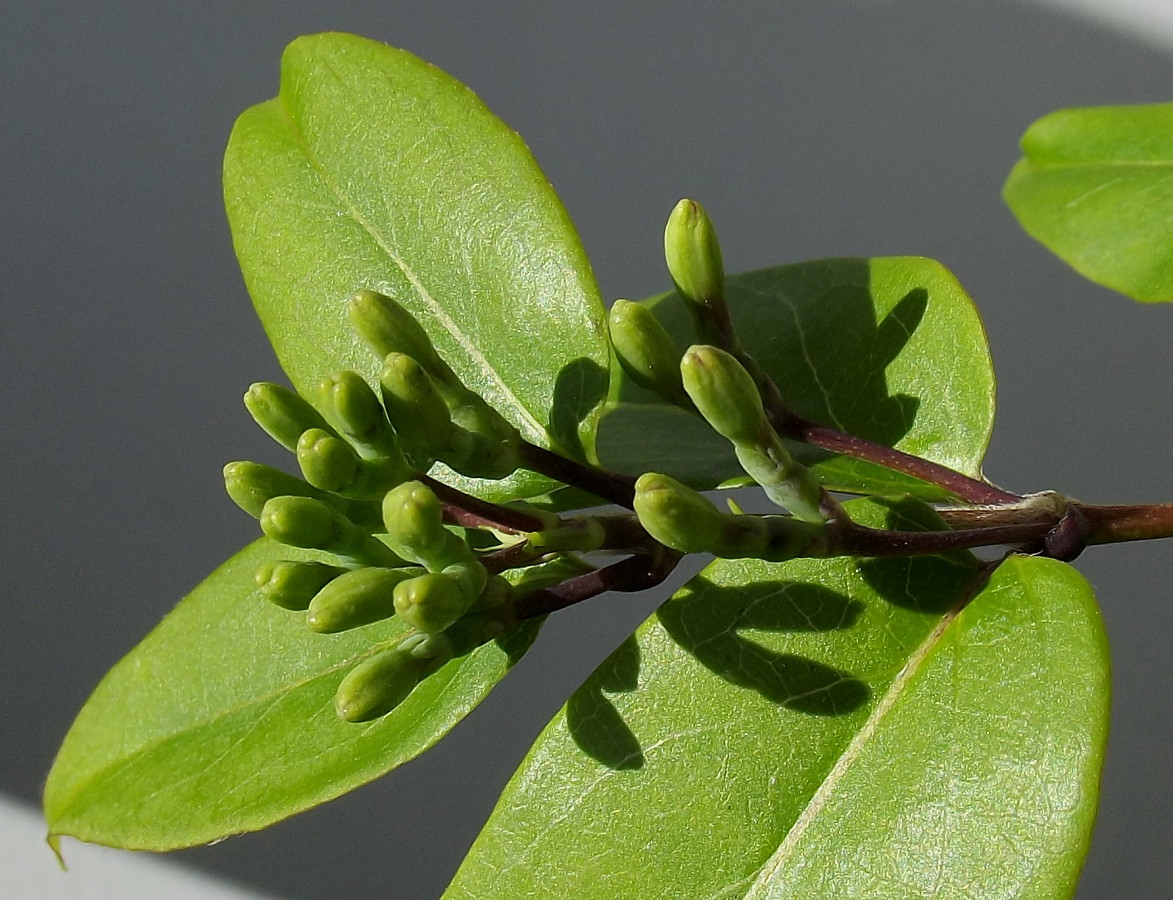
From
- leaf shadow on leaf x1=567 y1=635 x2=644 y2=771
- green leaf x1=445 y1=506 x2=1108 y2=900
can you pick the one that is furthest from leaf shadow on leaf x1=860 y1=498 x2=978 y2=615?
leaf shadow on leaf x1=567 y1=635 x2=644 y2=771

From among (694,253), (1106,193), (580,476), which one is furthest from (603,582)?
(1106,193)

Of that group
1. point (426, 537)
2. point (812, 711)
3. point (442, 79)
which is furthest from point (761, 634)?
point (442, 79)

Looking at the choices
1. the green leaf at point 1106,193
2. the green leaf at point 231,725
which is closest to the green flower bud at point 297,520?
the green leaf at point 231,725

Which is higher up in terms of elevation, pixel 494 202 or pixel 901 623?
pixel 494 202

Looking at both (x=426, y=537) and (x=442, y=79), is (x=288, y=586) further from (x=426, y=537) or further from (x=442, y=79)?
(x=442, y=79)

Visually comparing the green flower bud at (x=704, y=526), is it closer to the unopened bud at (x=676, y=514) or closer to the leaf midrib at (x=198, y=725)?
the unopened bud at (x=676, y=514)

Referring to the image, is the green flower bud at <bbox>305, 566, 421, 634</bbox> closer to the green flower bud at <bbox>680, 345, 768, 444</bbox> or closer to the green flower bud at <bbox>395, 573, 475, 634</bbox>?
the green flower bud at <bbox>395, 573, 475, 634</bbox>
